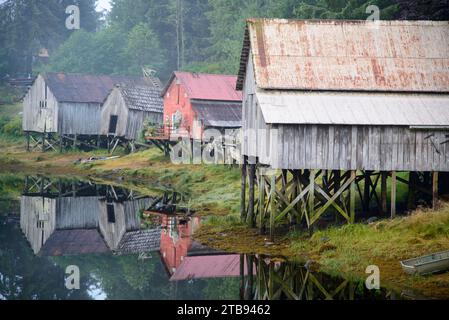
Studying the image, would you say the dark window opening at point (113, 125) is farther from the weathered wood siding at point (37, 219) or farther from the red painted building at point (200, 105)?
the weathered wood siding at point (37, 219)

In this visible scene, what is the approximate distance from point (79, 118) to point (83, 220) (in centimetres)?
3021

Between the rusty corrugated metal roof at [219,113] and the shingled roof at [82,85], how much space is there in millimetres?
13656

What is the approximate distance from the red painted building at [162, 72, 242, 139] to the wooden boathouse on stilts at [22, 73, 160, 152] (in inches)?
452

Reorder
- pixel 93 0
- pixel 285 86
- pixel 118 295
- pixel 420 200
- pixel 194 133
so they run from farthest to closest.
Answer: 1. pixel 93 0
2. pixel 194 133
3. pixel 420 200
4. pixel 285 86
5. pixel 118 295

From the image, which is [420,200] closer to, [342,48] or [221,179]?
[342,48]

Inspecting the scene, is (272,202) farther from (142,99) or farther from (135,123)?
(142,99)

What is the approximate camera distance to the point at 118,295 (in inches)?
855

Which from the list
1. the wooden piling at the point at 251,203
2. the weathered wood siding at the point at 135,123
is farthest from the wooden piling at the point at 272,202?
the weathered wood siding at the point at 135,123

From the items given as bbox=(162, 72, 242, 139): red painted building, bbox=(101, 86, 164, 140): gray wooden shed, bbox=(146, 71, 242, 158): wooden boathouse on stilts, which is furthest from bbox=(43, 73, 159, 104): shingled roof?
bbox=(146, 71, 242, 158): wooden boathouse on stilts

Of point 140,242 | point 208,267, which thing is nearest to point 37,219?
point 140,242

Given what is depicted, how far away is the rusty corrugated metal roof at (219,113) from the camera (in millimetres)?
49312

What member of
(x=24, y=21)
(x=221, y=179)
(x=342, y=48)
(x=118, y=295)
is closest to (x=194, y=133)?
(x=221, y=179)
